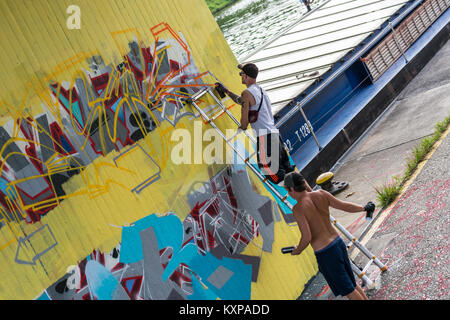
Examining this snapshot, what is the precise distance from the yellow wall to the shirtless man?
1.37 m

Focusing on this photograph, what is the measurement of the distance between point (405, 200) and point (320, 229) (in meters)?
3.14

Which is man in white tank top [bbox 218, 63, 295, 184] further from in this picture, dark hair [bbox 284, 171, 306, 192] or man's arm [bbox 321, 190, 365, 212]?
man's arm [bbox 321, 190, 365, 212]

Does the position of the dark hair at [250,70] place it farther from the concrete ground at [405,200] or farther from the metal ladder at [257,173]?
the concrete ground at [405,200]

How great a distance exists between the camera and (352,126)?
12086 mm

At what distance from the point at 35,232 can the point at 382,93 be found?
1018 centimetres

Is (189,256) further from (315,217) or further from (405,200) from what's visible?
(405,200)

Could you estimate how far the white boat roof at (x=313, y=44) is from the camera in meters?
12.0

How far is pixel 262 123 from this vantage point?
6.91 meters

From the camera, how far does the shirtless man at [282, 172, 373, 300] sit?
5699 mm

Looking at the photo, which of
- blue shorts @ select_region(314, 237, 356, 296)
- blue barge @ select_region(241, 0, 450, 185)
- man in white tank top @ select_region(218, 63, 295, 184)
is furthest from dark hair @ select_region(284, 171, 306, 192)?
blue barge @ select_region(241, 0, 450, 185)

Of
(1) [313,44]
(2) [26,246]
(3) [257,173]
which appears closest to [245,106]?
(3) [257,173]
